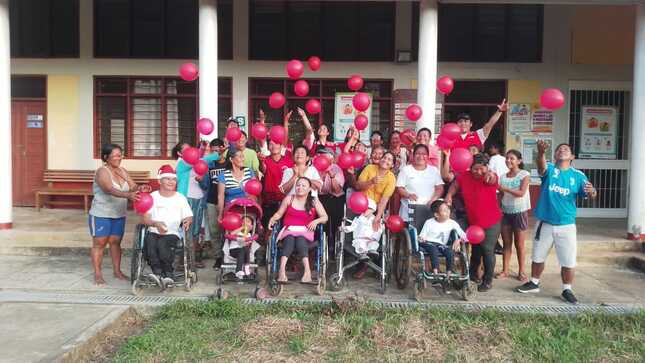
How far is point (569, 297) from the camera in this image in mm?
5738

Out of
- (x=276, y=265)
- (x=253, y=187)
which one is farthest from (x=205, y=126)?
(x=276, y=265)

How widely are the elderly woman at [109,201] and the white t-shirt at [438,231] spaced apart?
2922 millimetres

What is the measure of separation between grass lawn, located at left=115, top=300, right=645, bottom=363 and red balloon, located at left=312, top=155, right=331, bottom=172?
1631 millimetres

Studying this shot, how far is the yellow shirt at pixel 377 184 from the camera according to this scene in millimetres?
6164

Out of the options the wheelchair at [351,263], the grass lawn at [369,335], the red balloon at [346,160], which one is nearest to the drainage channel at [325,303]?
the grass lawn at [369,335]

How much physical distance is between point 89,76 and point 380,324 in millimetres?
7542

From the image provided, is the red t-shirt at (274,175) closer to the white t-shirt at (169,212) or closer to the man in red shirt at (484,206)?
the white t-shirt at (169,212)

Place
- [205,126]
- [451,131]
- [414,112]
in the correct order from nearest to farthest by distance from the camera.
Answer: [451,131] < [205,126] < [414,112]

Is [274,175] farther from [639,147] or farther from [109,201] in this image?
[639,147]

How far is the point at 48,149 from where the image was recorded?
395 inches

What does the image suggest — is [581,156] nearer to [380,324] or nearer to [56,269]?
[380,324]

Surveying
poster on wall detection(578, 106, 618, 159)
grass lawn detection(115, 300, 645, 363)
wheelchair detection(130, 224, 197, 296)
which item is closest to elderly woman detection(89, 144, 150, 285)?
wheelchair detection(130, 224, 197, 296)

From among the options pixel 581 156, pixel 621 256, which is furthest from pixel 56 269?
pixel 581 156

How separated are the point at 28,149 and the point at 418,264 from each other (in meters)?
7.74
